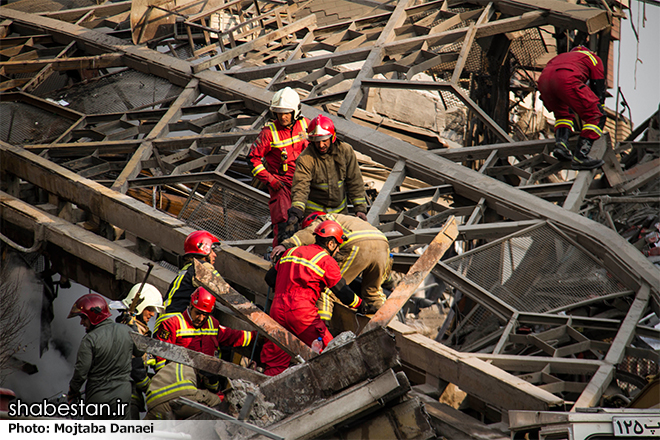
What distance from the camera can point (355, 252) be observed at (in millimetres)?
6938

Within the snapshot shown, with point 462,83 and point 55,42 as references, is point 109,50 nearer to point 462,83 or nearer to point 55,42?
point 55,42

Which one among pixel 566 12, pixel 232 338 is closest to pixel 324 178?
pixel 232 338

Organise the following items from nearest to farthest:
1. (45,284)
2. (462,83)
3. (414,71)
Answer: (45,284) < (414,71) < (462,83)

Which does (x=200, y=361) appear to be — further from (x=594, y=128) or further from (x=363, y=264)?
(x=594, y=128)

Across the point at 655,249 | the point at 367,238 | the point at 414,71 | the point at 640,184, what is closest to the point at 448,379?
the point at 367,238

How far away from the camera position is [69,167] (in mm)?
11250

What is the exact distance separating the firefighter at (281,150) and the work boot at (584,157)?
13.2 ft

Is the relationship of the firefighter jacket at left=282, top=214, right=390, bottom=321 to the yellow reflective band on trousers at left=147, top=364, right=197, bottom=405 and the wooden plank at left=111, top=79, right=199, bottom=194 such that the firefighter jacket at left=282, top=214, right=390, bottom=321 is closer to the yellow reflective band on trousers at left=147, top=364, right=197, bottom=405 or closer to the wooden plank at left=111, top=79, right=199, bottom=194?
the yellow reflective band on trousers at left=147, top=364, right=197, bottom=405

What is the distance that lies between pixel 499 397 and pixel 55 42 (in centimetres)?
1270

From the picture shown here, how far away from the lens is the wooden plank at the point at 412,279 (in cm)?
534

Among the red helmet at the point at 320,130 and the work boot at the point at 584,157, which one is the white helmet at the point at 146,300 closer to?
the red helmet at the point at 320,130

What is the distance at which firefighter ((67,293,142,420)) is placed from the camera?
604 centimetres

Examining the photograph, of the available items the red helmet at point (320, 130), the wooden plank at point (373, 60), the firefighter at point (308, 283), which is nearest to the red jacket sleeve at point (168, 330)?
the firefighter at point (308, 283)

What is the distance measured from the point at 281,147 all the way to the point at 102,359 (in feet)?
11.1
